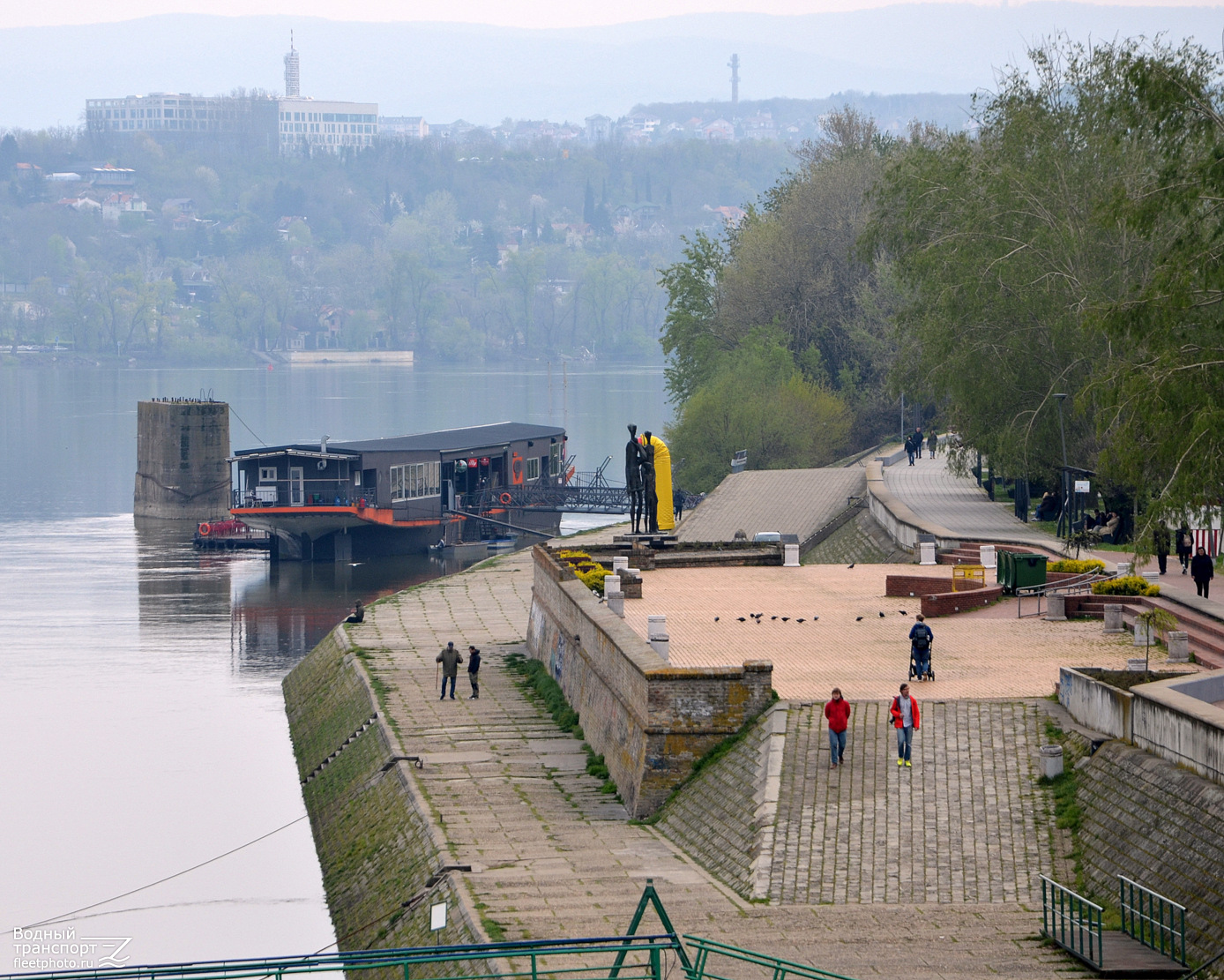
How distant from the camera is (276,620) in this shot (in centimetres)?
6450

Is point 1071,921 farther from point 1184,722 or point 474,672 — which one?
point 474,672

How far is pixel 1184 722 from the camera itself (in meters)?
19.5

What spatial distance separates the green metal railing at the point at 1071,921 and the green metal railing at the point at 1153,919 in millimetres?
341

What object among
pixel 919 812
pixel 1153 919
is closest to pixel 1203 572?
pixel 919 812

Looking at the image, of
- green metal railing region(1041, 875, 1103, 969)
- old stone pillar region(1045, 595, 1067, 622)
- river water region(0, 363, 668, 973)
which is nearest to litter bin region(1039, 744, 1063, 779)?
green metal railing region(1041, 875, 1103, 969)

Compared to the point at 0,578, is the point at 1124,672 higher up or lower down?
higher up

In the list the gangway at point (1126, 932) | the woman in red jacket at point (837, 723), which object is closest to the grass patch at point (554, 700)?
the woman in red jacket at point (837, 723)

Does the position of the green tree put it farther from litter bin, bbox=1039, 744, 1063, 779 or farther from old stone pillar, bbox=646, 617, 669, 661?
litter bin, bbox=1039, 744, 1063, 779

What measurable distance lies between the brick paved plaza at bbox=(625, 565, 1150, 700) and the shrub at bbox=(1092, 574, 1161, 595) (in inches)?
33.7

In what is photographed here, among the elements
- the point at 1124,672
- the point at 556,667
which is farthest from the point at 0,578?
the point at 1124,672

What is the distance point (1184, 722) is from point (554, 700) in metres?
17.4

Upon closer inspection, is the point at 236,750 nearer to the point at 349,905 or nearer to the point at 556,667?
the point at 556,667

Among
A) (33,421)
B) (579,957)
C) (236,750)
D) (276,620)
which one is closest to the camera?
(579,957)

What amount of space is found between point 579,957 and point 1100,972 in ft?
17.9
